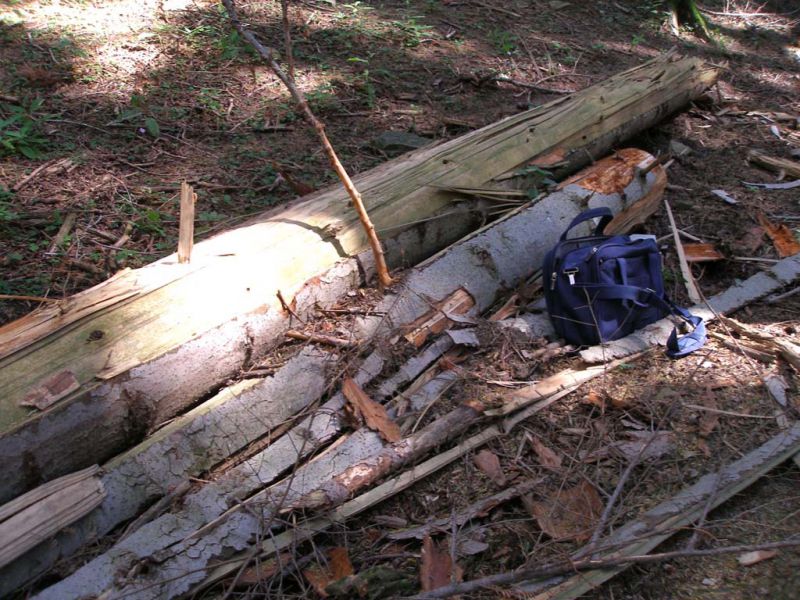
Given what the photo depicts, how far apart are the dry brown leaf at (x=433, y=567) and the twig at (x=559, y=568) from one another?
0.11 metres

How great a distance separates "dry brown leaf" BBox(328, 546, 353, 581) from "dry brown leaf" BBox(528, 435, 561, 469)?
0.89 metres

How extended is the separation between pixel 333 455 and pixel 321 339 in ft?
1.97

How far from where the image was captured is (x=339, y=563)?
223cm

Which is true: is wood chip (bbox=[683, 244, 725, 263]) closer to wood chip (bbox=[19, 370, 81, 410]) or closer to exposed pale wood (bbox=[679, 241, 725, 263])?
exposed pale wood (bbox=[679, 241, 725, 263])

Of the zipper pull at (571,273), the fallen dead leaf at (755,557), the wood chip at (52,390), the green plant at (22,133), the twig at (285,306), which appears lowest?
the fallen dead leaf at (755,557)

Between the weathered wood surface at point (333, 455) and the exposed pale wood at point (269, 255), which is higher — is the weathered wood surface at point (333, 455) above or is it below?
below

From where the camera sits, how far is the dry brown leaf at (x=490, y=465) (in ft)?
8.23

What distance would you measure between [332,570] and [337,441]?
0.55 metres

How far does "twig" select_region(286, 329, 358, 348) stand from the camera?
291 centimetres

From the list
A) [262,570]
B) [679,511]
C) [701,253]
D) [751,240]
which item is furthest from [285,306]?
[751,240]

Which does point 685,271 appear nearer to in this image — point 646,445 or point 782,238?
point 782,238

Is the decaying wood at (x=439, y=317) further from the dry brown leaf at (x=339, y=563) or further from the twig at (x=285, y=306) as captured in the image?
the dry brown leaf at (x=339, y=563)

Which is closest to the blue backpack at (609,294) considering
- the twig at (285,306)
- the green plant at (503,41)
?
the twig at (285,306)

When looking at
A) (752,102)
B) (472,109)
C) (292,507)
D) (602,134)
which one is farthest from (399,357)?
(752,102)
